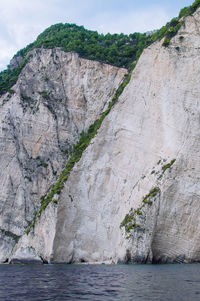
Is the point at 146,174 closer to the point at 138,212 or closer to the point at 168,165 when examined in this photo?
the point at 168,165

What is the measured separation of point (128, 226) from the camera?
106 feet

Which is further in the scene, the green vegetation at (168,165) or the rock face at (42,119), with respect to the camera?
the rock face at (42,119)

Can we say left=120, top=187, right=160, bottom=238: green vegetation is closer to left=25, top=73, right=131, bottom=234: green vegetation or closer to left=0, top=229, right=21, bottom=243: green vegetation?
left=25, top=73, right=131, bottom=234: green vegetation

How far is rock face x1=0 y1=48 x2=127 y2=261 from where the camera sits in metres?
46.7

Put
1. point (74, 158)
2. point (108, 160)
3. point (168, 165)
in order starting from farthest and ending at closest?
point (74, 158)
point (108, 160)
point (168, 165)

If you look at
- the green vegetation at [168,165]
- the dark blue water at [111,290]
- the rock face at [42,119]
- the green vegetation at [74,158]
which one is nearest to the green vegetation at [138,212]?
the green vegetation at [168,165]

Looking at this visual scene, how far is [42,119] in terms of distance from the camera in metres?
49.3

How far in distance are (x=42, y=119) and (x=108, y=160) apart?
1335 cm

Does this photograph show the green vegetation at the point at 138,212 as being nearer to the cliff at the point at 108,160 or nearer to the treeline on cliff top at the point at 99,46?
the cliff at the point at 108,160

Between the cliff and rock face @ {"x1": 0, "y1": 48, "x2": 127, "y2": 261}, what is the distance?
4.8 inches

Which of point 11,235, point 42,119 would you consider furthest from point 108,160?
point 11,235

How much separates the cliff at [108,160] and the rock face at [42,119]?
123 mm

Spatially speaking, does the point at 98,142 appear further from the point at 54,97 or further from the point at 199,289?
the point at 199,289

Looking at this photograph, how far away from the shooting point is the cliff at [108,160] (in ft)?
103
